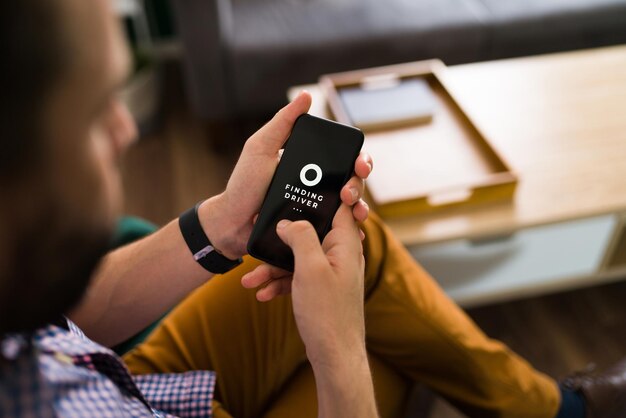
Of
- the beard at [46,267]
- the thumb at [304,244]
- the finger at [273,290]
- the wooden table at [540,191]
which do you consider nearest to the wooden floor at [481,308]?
the wooden table at [540,191]

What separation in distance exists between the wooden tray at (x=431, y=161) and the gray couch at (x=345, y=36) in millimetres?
359

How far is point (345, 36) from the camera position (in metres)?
1.69

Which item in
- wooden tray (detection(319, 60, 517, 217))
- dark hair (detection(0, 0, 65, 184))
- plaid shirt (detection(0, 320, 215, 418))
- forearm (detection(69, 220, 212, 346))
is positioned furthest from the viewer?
wooden tray (detection(319, 60, 517, 217))

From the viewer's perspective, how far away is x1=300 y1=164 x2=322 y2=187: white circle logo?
76cm

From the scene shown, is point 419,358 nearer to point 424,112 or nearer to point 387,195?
point 387,195

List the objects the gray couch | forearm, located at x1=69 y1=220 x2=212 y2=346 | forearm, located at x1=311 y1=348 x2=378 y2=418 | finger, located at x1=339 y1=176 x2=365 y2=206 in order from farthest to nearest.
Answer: the gray couch
forearm, located at x1=69 y1=220 x2=212 y2=346
finger, located at x1=339 y1=176 x2=365 y2=206
forearm, located at x1=311 y1=348 x2=378 y2=418

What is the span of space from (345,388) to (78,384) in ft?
0.92

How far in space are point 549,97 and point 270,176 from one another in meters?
0.93

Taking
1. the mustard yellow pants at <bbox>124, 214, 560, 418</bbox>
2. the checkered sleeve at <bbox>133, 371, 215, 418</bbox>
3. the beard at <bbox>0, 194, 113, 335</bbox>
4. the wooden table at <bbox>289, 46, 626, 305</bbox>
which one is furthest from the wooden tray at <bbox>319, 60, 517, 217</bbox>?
the beard at <bbox>0, 194, 113, 335</bbox>

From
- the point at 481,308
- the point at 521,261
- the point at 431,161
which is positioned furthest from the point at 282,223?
the point at 481,308

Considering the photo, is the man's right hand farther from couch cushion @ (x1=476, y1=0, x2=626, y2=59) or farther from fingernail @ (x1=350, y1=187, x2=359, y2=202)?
couch cushion @ (x1=476, y1=0, x2=626, y2=59)

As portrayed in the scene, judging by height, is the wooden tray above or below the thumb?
below

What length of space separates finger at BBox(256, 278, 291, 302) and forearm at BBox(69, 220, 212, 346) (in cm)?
13

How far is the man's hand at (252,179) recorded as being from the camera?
2.52 ft
